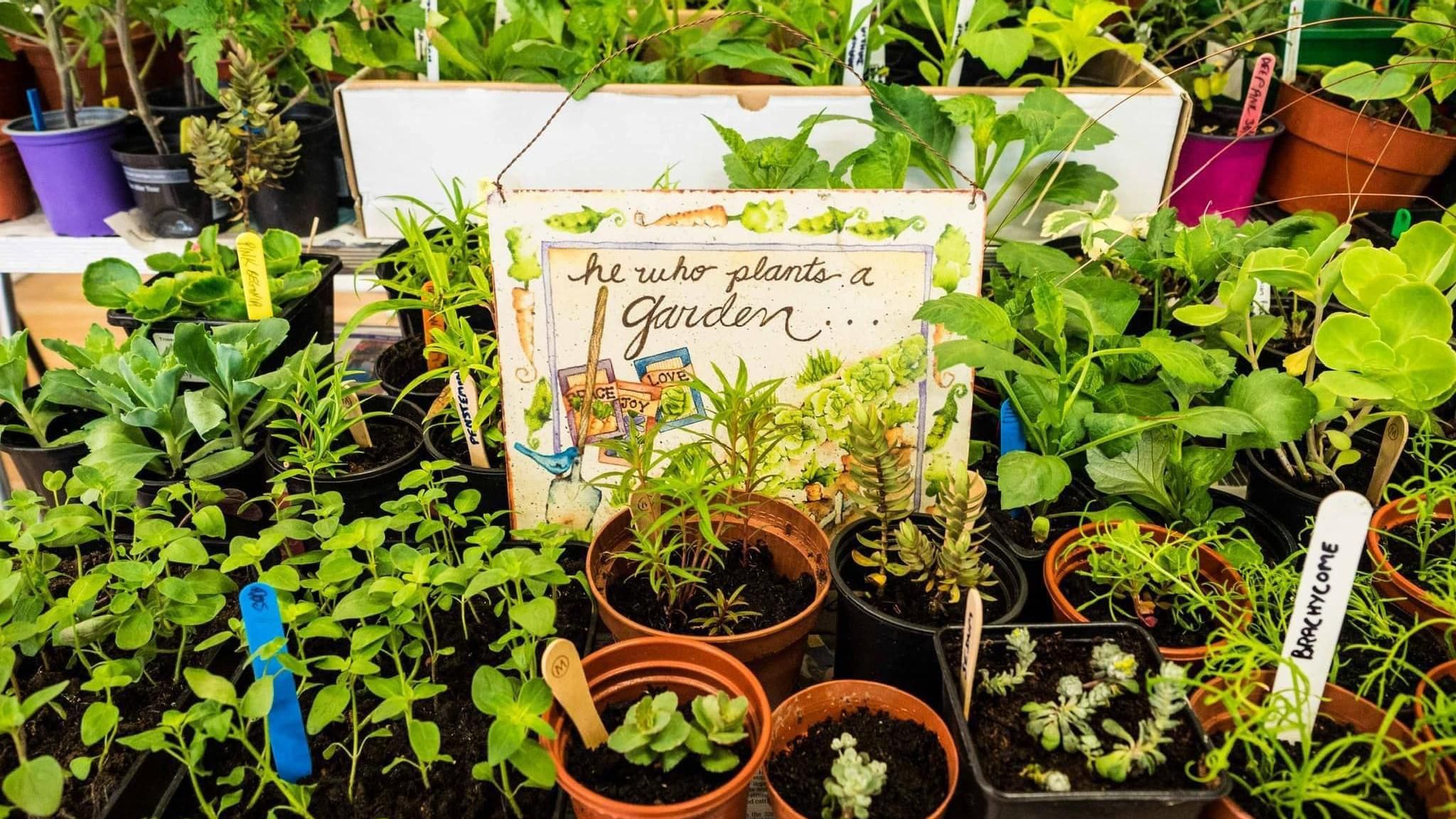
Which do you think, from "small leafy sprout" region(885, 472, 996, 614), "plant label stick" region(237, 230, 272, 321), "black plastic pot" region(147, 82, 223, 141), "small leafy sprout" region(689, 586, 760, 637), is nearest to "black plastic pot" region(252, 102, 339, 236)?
"black plastic pot" region(147, 82, 223, 141)

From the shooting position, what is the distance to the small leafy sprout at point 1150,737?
66cm

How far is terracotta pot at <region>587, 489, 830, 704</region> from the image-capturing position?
0.85 metres

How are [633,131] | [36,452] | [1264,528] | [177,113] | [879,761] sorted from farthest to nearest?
[177,113] < [633,131] < [36,452] < [1264,528] < [879,761]

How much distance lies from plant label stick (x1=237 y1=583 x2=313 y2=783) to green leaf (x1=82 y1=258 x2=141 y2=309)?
0.79 m

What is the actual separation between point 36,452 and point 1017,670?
1.11 meters

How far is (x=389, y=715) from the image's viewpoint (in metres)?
0.73

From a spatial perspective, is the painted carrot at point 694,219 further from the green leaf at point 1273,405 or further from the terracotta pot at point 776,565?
the green leaf at point 1273,405

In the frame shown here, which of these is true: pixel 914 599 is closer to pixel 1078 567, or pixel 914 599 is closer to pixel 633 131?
pixel 1078 567

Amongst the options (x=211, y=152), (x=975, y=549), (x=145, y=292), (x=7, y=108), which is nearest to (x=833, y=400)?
(x=975, y=549)

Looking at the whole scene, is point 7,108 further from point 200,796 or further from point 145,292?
point 200,796

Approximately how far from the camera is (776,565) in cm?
99

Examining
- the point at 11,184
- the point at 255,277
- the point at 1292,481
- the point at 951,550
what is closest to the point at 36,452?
the point at 255,277

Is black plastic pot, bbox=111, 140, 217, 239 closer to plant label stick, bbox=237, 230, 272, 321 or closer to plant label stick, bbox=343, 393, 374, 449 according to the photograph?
plant label stick, bbox=237, 230, 272, 321

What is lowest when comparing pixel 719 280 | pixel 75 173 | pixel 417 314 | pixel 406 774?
pixel 406 774
